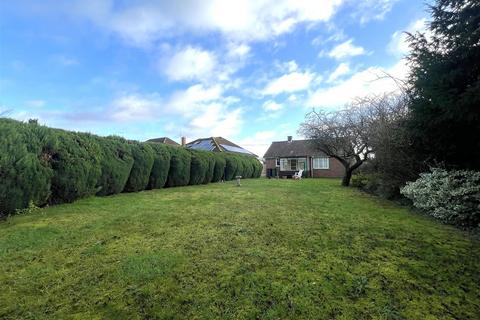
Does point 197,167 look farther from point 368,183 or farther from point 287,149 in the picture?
point 287,149

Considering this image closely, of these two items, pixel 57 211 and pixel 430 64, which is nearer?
pixel 430 64

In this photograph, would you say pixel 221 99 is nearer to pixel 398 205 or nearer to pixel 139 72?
pixel 139 72

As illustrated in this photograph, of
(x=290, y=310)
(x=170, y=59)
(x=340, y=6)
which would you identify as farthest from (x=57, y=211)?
(x=340, y=6)

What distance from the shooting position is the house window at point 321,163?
28984mm

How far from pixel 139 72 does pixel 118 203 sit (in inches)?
277

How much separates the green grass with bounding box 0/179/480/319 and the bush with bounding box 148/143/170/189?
5312mm

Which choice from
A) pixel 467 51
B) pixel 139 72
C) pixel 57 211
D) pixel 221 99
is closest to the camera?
pixel 467 51

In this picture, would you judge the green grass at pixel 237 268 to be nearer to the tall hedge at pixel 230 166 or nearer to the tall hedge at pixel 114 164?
the tall hedge at pixel 114 164

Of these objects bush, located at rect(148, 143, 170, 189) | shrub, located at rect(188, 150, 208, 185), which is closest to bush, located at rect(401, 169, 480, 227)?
bush, located at rect(148, 143, 170, 189)

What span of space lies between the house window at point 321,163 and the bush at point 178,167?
19.8m

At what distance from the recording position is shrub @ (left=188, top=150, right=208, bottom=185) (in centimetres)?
1377

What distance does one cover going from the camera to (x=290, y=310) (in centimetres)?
260

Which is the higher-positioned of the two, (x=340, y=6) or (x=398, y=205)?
(x=340, y=6)

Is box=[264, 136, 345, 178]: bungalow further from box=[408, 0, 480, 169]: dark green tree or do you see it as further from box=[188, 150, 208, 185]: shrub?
box=[408, 0, 480, 169]: dark green tree
